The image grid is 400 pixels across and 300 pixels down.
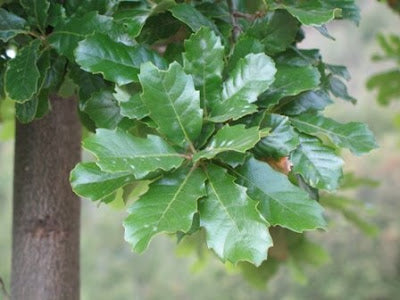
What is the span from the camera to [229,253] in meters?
0.58

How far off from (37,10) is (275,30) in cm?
31

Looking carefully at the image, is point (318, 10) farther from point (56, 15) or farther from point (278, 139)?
point (56, 15)

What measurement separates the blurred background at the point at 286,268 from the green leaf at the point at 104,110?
5.48 m

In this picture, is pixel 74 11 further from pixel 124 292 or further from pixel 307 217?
pixel 124 292

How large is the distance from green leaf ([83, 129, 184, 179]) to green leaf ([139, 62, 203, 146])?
22mm

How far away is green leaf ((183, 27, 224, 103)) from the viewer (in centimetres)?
67

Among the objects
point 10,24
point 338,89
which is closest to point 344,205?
point 338,89

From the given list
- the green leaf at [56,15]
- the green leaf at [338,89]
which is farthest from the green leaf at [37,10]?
the green leaf at [338,89]

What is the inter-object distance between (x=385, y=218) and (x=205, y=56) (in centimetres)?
700

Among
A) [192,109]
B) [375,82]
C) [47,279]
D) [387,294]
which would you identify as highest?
[192,109]

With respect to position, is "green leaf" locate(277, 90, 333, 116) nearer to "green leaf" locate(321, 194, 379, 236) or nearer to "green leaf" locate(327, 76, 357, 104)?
"green leaf" locate(327, 76, 357, 104)

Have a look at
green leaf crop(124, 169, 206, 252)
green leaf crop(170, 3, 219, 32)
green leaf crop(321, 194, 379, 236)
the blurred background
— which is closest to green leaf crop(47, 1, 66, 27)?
green leaf crop(170, 3, 219, 32)

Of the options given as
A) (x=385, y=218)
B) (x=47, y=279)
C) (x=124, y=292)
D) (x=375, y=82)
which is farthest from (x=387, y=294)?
(x=47, y=279)

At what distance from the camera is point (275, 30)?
769mm
